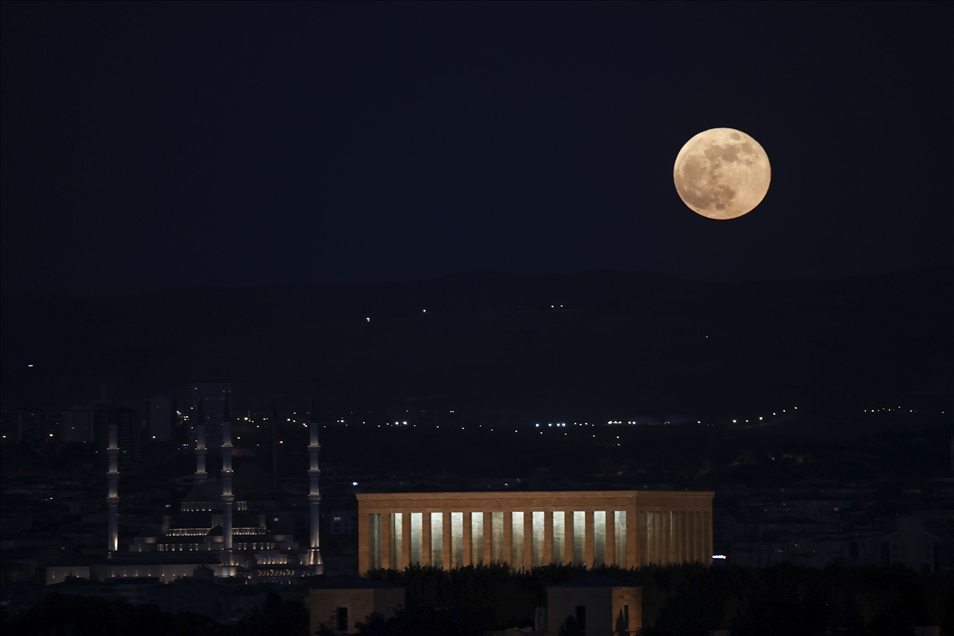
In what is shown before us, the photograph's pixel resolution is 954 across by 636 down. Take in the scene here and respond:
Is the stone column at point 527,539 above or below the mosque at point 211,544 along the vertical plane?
above

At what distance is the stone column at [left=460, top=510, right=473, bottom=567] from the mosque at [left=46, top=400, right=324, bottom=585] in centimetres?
6800

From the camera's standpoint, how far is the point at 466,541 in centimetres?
6762

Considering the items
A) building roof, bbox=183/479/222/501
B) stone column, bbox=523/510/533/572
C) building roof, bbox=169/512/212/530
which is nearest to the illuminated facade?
stone column, bbox=523/510/533/572

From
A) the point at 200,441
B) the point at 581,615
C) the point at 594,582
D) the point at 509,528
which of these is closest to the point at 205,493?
the point at 200,441

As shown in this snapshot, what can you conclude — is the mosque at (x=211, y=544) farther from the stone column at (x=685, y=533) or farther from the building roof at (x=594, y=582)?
the building roof at (x=594, y=582)

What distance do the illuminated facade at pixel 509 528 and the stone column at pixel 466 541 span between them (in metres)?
0.04

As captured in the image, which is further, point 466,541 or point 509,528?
point 509,528

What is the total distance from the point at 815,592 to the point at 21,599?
74.4 metres

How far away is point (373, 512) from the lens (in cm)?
6844

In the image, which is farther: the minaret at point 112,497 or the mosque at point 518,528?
the minaret at point 112,497

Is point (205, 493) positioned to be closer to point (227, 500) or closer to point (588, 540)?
point (227, 500)

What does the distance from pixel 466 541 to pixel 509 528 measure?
1634 millimetres

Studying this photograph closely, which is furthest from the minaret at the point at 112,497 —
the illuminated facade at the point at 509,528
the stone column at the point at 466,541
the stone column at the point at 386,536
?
the stone column at the point at 466,541

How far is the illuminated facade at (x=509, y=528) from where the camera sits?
67438 millimetres
